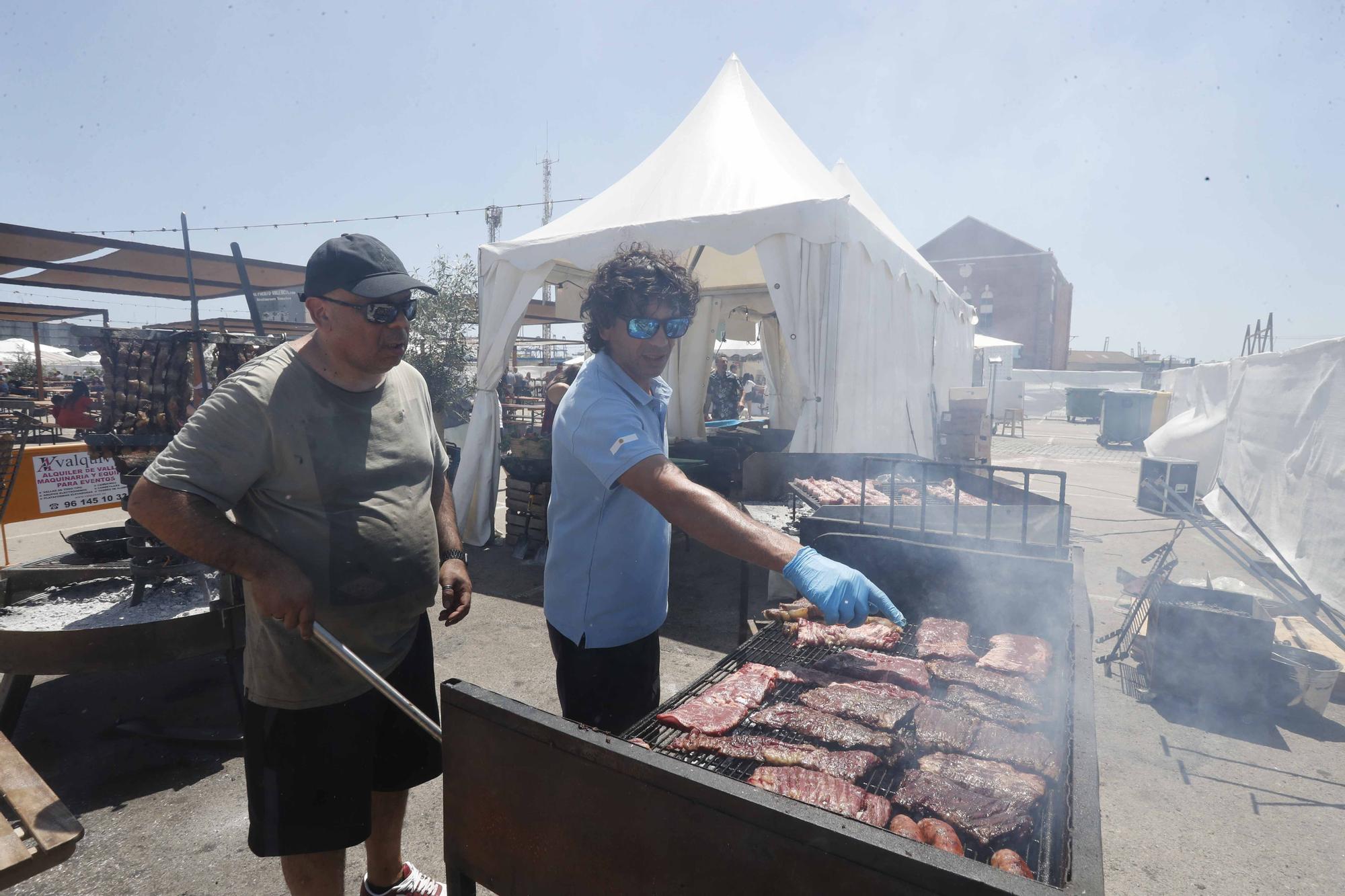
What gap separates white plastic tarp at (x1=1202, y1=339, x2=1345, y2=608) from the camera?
6035mm

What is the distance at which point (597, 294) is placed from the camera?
233 cm

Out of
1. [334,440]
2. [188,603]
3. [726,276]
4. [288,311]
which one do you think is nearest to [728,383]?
[726,276]

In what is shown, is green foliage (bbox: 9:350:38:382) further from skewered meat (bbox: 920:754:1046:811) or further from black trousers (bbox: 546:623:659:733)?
skewered meat (bbox: 920:754:1046:811)

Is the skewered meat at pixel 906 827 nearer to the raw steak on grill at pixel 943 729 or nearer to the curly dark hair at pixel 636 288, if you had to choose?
the raw steak on grill at pixel 943 729

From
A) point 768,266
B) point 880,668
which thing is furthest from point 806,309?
point 880,668

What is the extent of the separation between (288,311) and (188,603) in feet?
157

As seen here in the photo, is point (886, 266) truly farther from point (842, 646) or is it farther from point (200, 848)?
point (200, 848)

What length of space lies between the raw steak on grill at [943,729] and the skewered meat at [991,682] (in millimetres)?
159

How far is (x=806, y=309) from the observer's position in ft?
19.9

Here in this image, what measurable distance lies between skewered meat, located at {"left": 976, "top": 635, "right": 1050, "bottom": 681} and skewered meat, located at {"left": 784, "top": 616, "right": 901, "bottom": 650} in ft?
1.11

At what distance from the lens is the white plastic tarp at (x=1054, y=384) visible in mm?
30734

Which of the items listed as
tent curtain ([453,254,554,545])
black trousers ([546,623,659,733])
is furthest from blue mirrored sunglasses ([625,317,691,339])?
tent curtain ([453,254,554,545])

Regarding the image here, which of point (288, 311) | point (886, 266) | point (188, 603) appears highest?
point (288, 311)

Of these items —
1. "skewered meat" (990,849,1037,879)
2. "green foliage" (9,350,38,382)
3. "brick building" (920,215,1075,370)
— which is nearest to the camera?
"skewered meat" (990,849,1037,879)
